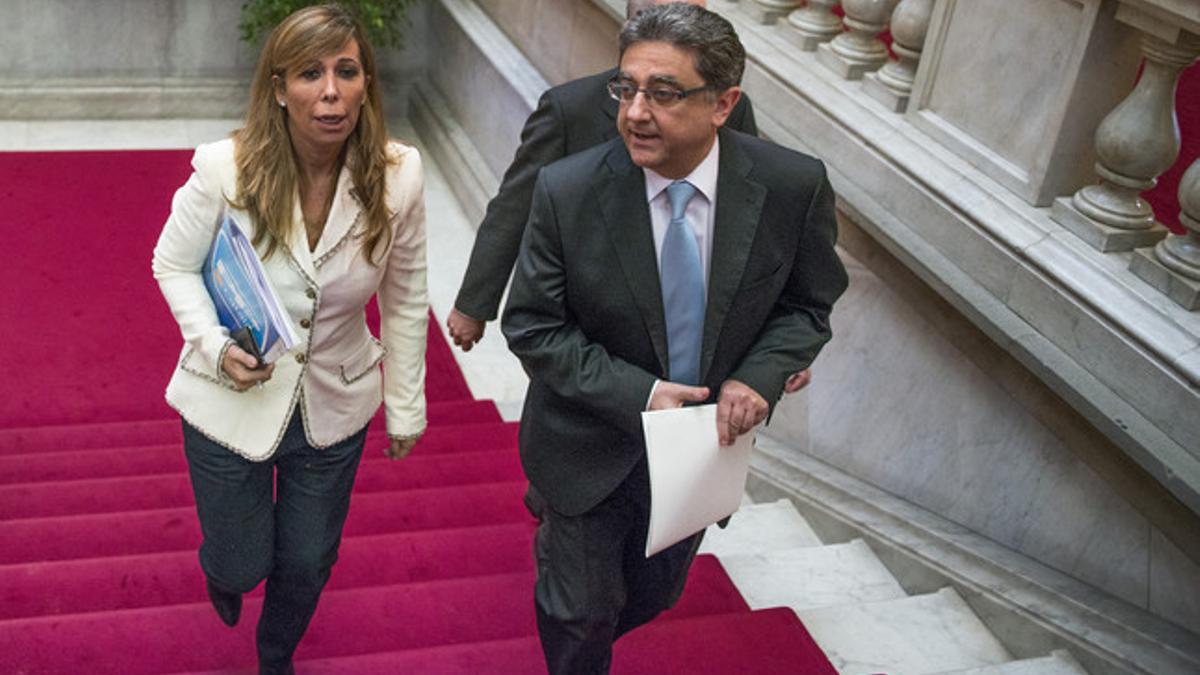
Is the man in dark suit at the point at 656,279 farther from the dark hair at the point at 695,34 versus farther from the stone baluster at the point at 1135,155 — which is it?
the stone baluster at the point at 1135,155

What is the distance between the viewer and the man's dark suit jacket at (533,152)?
11.2 feet

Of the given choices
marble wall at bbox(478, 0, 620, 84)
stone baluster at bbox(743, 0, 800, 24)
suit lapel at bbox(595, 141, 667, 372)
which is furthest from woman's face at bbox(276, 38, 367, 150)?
marble wall at bbox(478, 0, 620, 84)

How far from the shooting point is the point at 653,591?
3.17m

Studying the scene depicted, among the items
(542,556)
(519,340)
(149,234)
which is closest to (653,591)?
(542,556)

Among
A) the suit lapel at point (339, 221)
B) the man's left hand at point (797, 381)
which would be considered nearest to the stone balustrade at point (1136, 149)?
the man's left hand at point (797, 381)

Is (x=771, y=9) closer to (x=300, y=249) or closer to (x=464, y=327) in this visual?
(x=464, y=327)

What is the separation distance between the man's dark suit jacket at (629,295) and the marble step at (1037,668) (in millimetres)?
1033

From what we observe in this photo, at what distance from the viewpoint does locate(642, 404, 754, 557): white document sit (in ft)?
8.84

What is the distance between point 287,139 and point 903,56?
6.84 ft

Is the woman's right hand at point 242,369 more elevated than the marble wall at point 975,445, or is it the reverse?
the woman's right hand at point 242,369

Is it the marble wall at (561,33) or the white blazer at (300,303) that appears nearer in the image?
the white blazer at (300,303)

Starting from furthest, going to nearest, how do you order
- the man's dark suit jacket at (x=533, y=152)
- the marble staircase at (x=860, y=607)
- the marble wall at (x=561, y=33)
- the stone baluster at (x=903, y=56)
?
1. the marble wall at (x=561, y=33)
2. the stone baluster at (x=903, y=56)
3. the marble staircase at (x=860, y=607)
4. the man's dark suit jacket at (x=533, y=152)

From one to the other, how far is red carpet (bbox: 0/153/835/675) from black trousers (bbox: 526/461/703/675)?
353 millimetres

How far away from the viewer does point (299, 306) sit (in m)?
2.88
